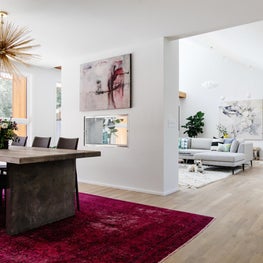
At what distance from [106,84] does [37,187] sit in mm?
2625

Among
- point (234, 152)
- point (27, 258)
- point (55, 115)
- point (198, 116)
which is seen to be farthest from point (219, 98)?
point (27, 258)

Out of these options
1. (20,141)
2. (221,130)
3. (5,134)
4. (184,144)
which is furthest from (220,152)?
(5,134)

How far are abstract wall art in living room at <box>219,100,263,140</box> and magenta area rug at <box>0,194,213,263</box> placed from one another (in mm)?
7090

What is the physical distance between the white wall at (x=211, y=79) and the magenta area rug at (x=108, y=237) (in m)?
7.45

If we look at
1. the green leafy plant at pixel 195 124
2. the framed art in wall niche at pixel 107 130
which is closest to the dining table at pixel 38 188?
the framed art in wall niche at pixel 107 130

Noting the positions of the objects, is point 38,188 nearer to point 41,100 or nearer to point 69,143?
point 69,143

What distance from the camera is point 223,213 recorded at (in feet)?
10.8

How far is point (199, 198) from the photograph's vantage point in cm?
404

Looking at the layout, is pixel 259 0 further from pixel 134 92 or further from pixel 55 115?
pixel 55 115

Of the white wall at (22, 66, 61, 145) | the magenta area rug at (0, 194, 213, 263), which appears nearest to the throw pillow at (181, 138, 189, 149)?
the white wall at (22, 66, 61, 145)

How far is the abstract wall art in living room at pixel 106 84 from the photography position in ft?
15.3

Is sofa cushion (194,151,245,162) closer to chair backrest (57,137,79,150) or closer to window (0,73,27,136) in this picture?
chair backrest (57,137,79,150)

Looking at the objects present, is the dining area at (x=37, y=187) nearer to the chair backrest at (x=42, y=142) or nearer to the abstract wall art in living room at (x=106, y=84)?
the chair backrest at (x=42, y=142)

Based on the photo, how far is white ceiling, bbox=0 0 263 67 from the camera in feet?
10.3
